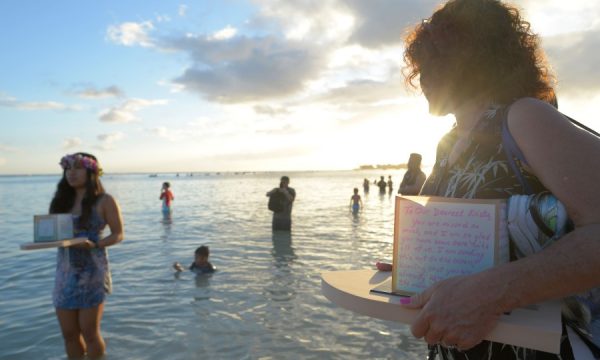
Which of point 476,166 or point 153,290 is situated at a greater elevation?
point 476,166

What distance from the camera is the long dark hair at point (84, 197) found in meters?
4.82

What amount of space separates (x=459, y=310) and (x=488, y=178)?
461mm

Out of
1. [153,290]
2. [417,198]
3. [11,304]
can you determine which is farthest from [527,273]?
[11,304]

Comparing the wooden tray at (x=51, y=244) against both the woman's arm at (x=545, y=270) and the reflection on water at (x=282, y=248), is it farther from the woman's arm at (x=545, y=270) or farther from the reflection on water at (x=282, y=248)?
the reflection on water at (x=282, y=248)

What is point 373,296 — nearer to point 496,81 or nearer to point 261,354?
point 496,81

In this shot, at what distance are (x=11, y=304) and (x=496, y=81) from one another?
9.25 m

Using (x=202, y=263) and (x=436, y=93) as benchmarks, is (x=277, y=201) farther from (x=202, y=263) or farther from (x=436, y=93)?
(x=436, y=93)

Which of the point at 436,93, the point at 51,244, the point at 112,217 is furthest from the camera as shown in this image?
the point at 112,217

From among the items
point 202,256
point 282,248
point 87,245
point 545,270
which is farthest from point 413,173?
point 282,248

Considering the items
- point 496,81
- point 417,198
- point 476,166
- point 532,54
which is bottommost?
point 417,198

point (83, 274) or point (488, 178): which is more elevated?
point (488, 178)

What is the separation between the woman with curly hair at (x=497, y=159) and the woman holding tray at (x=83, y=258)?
4.19 m

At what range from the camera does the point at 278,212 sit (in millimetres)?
14641

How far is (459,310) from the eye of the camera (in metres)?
1.12
